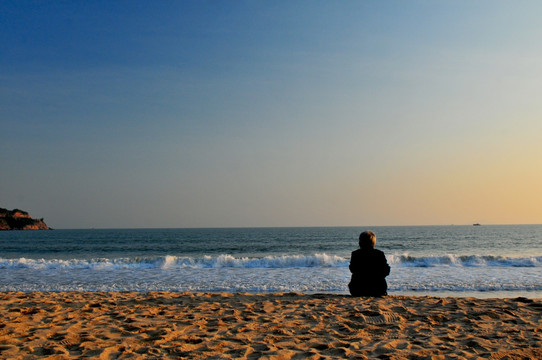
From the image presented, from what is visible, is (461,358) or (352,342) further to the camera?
(352,342)

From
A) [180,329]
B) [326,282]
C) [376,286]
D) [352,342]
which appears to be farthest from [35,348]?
[326,282]

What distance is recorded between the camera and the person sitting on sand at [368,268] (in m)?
6.99

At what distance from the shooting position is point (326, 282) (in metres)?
13.3

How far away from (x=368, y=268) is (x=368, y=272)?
146 mm

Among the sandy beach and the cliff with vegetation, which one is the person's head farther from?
the cliff with vegetation

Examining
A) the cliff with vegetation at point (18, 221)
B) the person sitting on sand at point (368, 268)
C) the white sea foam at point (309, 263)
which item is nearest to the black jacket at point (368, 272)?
the person sitting on sand at point (368, 268)

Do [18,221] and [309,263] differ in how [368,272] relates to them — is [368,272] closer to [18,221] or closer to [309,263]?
[309,263]

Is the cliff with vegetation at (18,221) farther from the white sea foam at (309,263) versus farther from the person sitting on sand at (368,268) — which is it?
the person sitting on sand at (368,268)

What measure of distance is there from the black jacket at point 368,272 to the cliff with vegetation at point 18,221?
14671cm

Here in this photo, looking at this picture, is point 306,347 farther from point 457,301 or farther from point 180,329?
point 457,301

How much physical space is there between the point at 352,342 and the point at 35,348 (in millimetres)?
3546

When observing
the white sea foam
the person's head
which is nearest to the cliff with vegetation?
the white sea foam

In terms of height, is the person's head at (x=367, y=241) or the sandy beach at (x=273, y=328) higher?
the person's head at (x=367, y=241)

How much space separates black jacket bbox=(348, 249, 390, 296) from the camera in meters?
7.00
